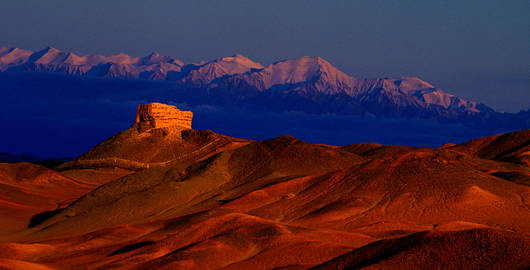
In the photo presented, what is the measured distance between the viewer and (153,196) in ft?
214

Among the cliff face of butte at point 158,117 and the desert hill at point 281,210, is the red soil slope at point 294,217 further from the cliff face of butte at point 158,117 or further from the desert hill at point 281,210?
the cliff face of butte at point 158,117

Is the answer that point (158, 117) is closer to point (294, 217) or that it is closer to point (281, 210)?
point (281, 210)

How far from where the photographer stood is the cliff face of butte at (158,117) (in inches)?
3878

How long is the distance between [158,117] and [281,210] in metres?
48.4

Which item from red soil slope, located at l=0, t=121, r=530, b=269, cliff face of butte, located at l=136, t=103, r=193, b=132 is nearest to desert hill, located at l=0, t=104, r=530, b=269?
red soil slope, located at l=0, t=121, r=530, b=269

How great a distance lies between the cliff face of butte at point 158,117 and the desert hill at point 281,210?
307 millimetres

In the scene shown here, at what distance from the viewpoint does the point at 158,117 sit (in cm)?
9931

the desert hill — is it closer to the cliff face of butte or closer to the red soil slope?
the red soil slope

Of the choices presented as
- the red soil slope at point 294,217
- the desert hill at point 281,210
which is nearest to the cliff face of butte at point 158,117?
the desert hill at point 281,210

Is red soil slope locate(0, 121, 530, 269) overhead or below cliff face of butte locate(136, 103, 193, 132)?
below

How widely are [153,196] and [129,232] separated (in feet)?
58.5

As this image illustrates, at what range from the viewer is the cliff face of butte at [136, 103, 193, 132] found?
9850cm

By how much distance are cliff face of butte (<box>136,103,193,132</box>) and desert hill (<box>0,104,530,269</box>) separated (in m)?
0.31

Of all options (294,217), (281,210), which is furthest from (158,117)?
(294,217)
